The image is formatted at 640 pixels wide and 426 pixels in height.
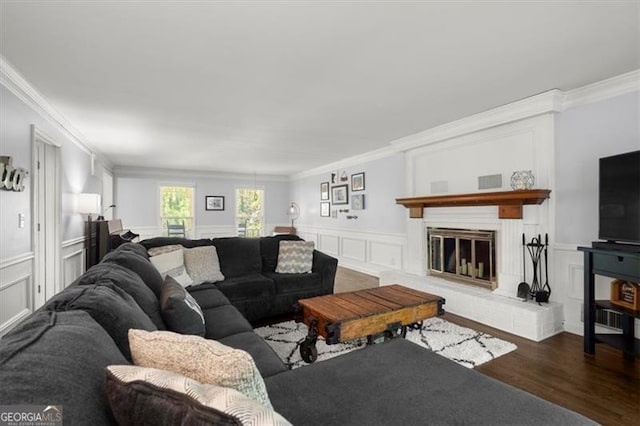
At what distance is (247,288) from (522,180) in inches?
128

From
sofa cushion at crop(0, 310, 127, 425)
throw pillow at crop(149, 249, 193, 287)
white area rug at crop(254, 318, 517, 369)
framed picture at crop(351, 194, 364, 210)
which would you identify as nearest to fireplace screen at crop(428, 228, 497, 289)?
white area rug at crop(254, 318, 517, 369)

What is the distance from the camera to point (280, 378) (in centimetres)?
136

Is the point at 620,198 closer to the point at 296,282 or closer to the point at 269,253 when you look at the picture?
the point at 296,282

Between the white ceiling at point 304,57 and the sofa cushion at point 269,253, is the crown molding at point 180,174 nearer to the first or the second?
the white ceiling at point 304,57

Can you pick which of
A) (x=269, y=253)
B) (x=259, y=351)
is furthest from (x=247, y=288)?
(x=259, y=351)

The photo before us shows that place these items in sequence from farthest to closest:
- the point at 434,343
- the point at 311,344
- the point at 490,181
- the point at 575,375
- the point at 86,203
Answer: the point at 86,203
the point at 490,181
the point at 434,343
the point at 311,344
the point at 575,375

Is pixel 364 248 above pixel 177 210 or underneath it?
underneath

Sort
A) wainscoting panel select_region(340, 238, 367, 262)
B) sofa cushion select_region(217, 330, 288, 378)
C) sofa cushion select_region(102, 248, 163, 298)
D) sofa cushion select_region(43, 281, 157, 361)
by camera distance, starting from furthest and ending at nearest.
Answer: wainscoting panel select_region(340, 238, 367, 262) → sofa cushion select_region(102, 248, 163, 298) → sofa cushion select_region(217, 330, 288, 378) → sofa cushion select_region(43, 281, 157, 361)

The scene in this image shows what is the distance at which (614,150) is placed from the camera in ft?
9.49

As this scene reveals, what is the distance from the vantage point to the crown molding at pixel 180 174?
7.75m

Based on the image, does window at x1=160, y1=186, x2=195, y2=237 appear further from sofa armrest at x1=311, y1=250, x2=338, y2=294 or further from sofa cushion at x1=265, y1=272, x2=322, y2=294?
sofa armrest at x1=311, y1=250, x2=338, y2=294

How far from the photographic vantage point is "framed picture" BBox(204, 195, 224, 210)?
8.57m

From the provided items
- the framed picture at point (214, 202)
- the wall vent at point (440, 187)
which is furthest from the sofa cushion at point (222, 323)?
the framed picture at point (214, 202)

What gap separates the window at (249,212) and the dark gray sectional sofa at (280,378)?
24.0 ft
